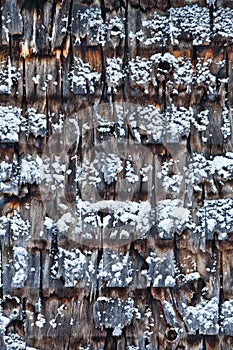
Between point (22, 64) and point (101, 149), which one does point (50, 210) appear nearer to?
point (101, 149)

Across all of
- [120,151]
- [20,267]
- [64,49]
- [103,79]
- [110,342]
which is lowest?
[110,342]

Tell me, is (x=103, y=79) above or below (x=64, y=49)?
below

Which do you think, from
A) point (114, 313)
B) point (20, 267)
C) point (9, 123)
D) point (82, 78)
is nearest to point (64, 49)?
point (82, 78)

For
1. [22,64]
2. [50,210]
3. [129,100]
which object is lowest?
[50,210]

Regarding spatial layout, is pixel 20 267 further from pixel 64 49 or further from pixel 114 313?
pixel 64 49

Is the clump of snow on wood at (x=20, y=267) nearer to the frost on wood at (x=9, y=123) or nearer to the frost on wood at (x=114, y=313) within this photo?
the frost on wood at (x=114, y=313)

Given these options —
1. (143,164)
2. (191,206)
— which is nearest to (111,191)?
(143,164)

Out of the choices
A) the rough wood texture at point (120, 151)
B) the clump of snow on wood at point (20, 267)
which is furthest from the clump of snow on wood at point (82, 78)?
the clump of snow on wood at point (20, 267)

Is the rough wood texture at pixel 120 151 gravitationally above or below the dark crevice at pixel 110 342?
above
